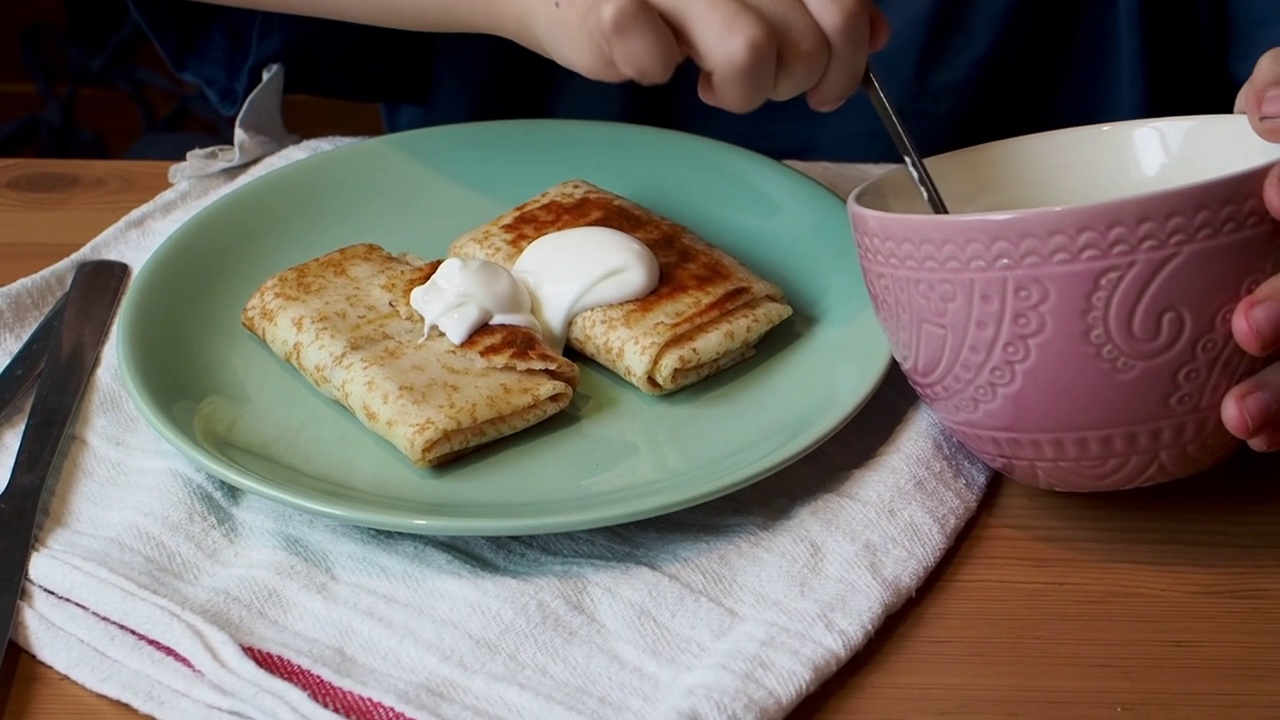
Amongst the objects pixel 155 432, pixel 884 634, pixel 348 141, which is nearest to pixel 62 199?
pixel 348 141

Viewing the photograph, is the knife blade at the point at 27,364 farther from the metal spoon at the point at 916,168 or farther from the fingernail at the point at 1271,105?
the fingernail at the point at 1271,105

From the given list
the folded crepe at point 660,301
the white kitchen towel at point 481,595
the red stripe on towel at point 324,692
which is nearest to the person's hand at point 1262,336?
the white kitchen towel at point 481,595

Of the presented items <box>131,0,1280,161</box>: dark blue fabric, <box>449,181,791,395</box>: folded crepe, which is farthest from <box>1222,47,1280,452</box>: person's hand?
<box>131,0,1280,161</box>: dark blue fabric

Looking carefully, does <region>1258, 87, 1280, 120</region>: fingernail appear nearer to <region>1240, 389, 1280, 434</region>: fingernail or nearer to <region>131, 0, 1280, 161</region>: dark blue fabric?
<region>1240, 389, 1280, 434</region>: fingernail

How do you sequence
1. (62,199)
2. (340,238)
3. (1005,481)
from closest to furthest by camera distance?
(1005,481) → (340,238) → (62,199)

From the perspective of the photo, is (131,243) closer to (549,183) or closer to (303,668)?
(549,183)
